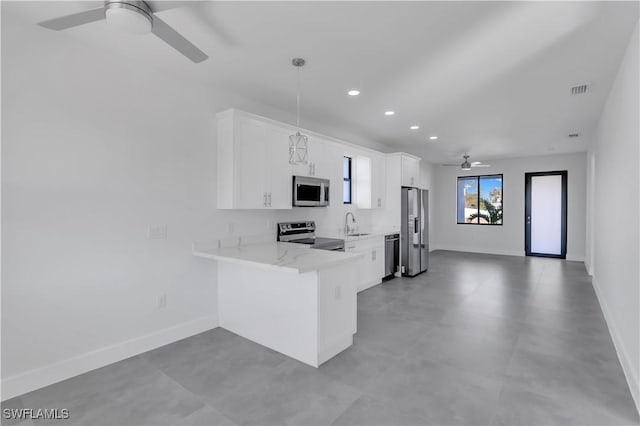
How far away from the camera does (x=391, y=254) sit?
5.95 m

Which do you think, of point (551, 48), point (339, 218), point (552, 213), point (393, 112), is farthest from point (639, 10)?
point (552, 213)

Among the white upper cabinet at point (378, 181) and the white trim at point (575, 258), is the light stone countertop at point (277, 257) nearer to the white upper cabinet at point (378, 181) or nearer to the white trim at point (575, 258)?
the white upper cabinet at point (378, 181)

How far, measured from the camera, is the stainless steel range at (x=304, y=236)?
13.7 feet

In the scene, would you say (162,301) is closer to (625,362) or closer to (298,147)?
(298,147)

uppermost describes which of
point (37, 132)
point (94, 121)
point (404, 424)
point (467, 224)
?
point (94, 121)

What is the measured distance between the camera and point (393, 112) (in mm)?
4461

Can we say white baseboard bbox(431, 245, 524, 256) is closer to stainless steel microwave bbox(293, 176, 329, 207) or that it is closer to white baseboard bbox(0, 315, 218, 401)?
stainless steel microwave bbox(293, 176, 329, 207)

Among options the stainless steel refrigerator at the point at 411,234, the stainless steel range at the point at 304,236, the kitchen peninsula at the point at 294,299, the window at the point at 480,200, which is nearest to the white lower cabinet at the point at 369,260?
the stainless steel range at the point at 304,236

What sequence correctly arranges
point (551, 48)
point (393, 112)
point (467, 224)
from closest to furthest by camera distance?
point (551, 48) < point (393, 112) < point (467, 224)

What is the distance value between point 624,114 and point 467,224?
22.6ft

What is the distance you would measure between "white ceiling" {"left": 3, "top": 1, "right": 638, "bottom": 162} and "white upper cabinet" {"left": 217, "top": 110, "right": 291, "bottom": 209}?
42 cm

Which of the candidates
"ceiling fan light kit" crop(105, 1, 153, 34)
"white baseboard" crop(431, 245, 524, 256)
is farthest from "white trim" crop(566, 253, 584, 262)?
"ceiling fan light kit" crop(105, 1, 153, 34)

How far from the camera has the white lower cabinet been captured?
5.07 meters

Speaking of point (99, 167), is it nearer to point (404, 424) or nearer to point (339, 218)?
point (404, 424)
